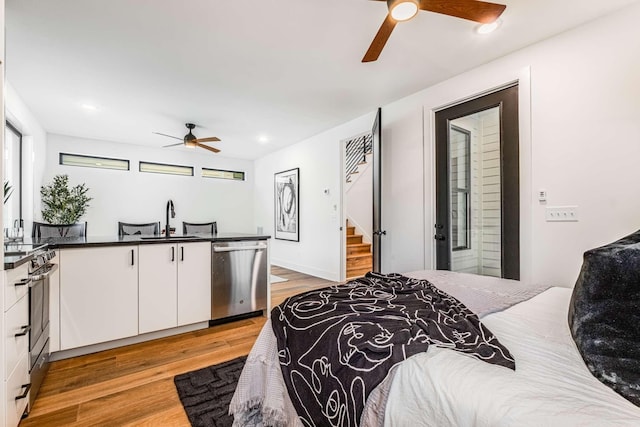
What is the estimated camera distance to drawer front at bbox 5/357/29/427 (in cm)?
143

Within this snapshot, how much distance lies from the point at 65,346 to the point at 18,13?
2488mm

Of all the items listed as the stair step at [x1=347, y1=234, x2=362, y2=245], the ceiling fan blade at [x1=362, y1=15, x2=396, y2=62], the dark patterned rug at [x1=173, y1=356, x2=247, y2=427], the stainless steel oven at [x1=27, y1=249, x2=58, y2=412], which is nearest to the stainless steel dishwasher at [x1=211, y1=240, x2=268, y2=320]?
the dark patterned rug at [x1=173, y1=356, x2=247, y2=427]

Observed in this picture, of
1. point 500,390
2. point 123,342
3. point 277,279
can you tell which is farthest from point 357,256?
point 500,390

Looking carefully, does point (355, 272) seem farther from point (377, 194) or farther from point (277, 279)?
point (377, 194)

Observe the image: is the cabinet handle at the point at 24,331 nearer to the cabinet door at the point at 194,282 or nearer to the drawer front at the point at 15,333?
the drawer front at the point at 15,333

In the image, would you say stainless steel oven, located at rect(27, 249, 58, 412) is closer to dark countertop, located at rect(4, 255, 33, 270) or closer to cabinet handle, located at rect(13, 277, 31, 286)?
cabinet handle, located at rect(13, 277, 31, 286)

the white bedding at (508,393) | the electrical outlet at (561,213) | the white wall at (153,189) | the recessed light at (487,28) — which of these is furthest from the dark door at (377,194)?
the white wall at (153,189)

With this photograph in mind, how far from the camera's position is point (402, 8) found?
1.69 metres

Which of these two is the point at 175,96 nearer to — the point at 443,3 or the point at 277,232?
the point at 443,3

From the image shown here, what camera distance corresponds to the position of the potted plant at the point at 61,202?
185 inches

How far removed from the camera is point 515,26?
7.45 feet

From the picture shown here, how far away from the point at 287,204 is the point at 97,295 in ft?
13.0

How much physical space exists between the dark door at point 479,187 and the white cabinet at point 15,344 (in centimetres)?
330

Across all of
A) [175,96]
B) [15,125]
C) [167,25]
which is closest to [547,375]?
[167,25]
